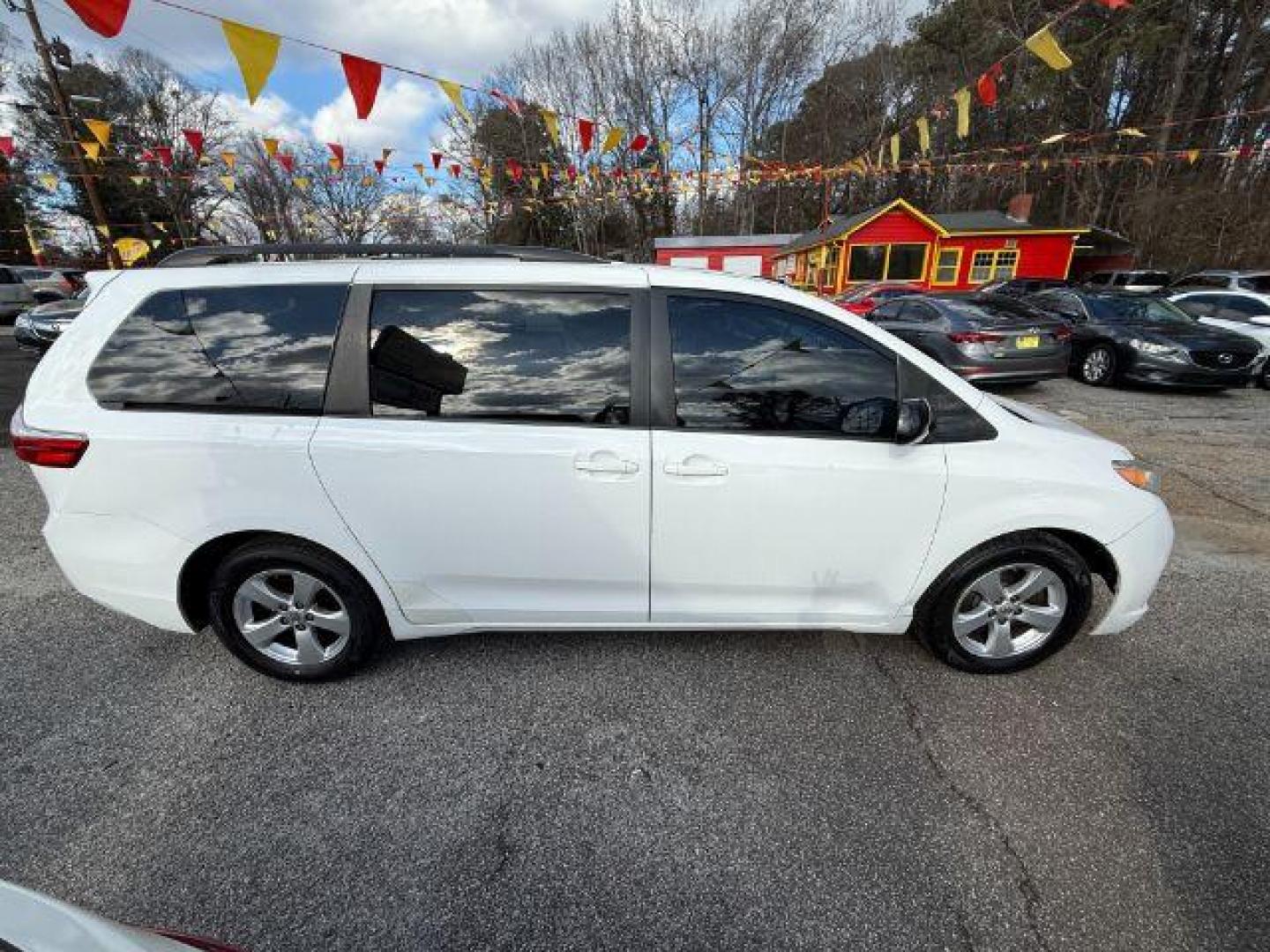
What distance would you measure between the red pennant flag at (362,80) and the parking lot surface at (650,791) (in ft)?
18.2

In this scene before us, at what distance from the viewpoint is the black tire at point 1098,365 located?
905 cm

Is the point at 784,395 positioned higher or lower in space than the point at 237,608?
higher

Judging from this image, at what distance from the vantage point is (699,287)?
2.25 m

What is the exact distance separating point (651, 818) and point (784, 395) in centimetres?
157

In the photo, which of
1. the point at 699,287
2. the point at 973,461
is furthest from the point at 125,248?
the point at 973,461

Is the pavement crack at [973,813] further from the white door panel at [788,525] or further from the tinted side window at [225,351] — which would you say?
the tinted side window at [225,351]

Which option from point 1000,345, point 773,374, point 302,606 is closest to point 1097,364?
point 1000,345

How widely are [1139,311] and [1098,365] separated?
1.46 meters

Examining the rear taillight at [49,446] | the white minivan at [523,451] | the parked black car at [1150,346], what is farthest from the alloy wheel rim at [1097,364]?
the rear taillight at [49,446]

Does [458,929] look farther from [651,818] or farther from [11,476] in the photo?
[11,476]

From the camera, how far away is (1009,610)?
2.49 m

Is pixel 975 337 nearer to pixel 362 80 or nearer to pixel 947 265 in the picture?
pixel 362 80

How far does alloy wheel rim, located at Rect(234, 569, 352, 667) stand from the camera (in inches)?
94.3

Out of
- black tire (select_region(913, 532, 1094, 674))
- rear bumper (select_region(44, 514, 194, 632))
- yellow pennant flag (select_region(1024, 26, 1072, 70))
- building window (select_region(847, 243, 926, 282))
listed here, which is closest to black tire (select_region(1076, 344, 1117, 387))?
yellow pennant flag (select_region(1024, 26, 1072, 70))
